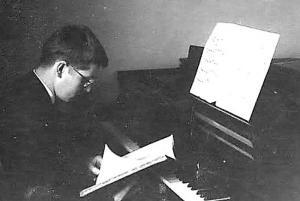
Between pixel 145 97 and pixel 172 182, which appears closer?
pixel 172 182

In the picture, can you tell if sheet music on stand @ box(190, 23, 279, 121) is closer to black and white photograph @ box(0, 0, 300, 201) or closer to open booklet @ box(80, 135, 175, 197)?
black and white photograph @ box(0, 0, 300, 201)

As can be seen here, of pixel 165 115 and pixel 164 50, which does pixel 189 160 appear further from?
pixel 164 50

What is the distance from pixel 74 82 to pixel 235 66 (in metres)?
0.39

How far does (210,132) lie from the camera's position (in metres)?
0.96

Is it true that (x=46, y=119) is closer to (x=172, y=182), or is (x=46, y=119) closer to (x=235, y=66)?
(x=172, y=182)

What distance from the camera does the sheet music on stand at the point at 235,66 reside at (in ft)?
2.88

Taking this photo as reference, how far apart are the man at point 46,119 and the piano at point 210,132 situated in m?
0.10

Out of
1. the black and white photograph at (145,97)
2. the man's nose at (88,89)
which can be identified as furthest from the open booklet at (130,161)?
the man's nose at (88,89)

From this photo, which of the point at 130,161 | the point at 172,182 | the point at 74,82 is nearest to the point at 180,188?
the point at 172,182

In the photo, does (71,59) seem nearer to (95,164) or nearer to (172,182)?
(95,164)

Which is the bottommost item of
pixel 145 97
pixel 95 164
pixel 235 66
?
pixel 95 164

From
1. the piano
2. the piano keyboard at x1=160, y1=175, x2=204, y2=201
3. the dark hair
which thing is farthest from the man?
the piano keyboard at x1=160, y1=175, x2=204, y2=201

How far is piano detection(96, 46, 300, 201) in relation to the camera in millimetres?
867

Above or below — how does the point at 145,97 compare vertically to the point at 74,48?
below
